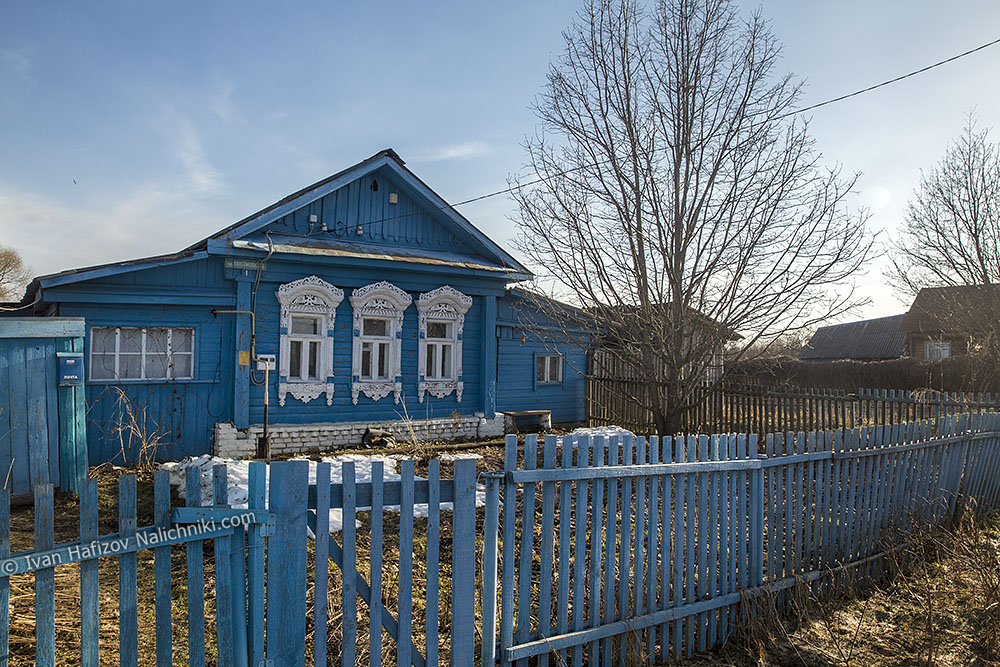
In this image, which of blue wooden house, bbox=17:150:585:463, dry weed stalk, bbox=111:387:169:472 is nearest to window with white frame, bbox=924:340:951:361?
blue wooden house, bbox=17:150:585:463

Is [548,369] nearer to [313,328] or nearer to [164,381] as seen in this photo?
[313,328]

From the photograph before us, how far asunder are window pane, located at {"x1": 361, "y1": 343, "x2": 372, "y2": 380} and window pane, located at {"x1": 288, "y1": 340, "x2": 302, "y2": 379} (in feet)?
3.82

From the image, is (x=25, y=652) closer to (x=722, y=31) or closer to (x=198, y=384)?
(x=198, y=384)

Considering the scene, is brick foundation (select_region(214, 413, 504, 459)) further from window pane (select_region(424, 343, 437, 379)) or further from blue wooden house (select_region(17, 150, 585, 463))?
window pane (select_region(424, 343, 437, 379))

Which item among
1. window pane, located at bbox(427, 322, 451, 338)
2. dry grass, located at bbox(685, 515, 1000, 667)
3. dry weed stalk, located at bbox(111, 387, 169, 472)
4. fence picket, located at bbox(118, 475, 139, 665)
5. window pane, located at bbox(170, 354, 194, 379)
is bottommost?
dry grass, located at bbox(685, 515, 1000, 667)

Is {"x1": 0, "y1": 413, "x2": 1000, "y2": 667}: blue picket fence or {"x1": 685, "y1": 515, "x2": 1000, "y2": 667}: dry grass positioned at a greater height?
{"x1": 0, "y1": 413, "x2": 1000, "y2": 667}: blue picket fence

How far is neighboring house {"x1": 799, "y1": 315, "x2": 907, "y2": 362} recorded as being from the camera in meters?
37.2

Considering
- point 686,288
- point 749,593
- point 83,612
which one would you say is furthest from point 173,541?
point 686,288

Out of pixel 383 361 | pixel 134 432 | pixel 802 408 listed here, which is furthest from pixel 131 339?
pixel 802 408

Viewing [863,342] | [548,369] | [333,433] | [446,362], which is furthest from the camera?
[863,342]

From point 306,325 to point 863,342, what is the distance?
39020 mm

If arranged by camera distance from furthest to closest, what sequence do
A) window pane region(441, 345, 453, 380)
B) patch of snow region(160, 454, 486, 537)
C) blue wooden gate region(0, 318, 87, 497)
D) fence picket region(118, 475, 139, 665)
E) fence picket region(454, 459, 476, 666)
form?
window pane region(441, 345, 453, 380) → blue wooden gate region(0, 318, 87, 497) → patch of snow region(160, 454, 486, 537) → fence picket region(454, 459, 476, 666) → fence picket region(118, 475, 139, 665)

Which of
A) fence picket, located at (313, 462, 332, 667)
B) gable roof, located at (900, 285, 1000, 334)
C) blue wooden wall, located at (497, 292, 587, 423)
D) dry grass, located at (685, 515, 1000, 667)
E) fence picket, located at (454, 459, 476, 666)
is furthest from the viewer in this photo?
gable roof, located at (900, 285, 1000, 334)

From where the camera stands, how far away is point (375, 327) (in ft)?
38.6
